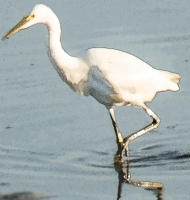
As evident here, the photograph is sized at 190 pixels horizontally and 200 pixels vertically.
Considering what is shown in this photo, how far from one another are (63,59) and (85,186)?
1.64m

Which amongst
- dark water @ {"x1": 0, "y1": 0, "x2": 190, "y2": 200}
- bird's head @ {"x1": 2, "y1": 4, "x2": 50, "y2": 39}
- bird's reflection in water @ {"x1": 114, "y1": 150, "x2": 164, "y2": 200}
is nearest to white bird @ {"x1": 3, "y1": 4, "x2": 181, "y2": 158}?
bird's head @ {"x1": 2, "y1": 4, "x2": 50, "y2": 39}

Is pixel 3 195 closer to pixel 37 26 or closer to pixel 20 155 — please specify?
pixel 20 155

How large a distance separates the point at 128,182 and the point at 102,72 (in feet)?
4.45

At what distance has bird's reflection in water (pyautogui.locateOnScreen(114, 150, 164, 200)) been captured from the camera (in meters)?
9.61

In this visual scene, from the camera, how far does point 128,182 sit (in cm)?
1004

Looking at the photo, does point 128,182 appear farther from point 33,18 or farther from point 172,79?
point 33,18

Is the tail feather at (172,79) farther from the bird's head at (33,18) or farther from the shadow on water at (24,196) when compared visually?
the shadow on water at (24,196)

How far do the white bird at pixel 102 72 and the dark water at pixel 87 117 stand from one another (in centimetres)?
58

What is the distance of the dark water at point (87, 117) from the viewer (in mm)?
9922

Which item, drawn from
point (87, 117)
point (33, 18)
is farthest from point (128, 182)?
point (33, 18)

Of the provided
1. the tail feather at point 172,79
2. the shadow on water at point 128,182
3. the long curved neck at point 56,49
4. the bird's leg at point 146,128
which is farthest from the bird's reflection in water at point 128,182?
the long curved neck at point 56,49

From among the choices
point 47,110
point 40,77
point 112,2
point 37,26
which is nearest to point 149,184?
point 47,110

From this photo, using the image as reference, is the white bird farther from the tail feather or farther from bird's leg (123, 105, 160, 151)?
the tail feather

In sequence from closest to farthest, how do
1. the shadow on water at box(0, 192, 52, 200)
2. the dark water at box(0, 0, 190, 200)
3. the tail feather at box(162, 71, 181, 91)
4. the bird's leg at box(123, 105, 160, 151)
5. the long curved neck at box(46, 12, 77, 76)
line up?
the shadow on water at box(0, 192, 52, 200), the dark water at box(0, 0, 190, 200), the long curved neck at box(46, 12, 77, 76), the bird's leg at box(123, 105, 160, 151), the tail feather at box(162, 71, 181, 91)
